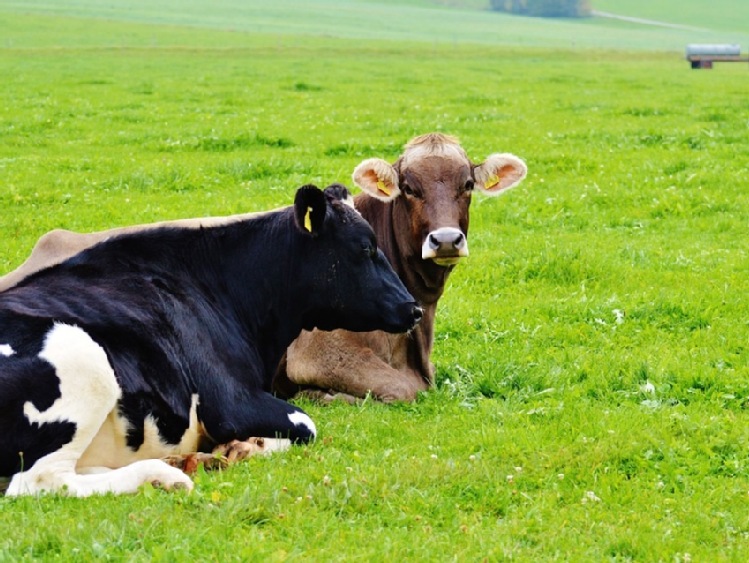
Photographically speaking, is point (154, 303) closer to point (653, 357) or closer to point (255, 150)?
point (653, 357)

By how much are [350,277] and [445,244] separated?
0.93 meters

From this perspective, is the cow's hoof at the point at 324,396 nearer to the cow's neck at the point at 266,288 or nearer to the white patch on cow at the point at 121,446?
the cow's neck at the point at 266,288

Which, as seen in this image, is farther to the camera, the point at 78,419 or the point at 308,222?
the point at 308,222

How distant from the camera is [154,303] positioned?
7816 millimetres

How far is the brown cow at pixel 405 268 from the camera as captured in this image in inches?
365

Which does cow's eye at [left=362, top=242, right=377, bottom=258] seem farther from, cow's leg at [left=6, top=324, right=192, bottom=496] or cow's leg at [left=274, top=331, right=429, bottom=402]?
cow's leg at [left=6, top=324, right=192, bottom=496]

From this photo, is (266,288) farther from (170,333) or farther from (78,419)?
(78,419)

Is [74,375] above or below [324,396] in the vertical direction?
above

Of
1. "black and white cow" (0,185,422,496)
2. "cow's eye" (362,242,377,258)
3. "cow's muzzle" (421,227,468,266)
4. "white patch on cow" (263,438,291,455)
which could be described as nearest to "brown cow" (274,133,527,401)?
"cow's muzzle" (421,227,468,266)

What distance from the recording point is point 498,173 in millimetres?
10117

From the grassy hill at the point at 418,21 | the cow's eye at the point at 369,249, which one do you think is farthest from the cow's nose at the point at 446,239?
the grassy hill at the point at 418,21

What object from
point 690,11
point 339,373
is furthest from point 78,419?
point 690,11

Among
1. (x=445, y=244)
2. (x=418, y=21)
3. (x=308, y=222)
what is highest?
(x=308, y=222)

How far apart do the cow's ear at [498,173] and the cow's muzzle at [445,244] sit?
3.67ft
